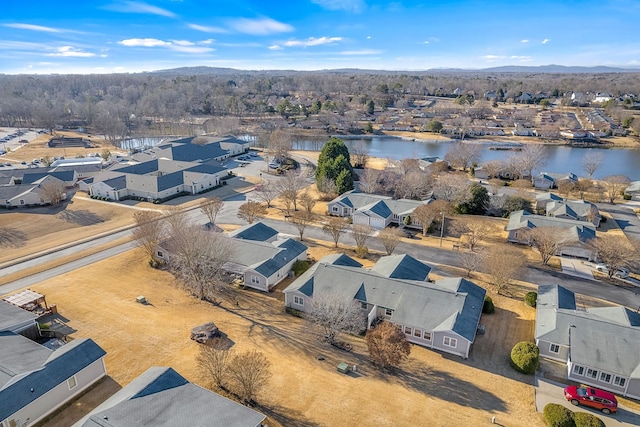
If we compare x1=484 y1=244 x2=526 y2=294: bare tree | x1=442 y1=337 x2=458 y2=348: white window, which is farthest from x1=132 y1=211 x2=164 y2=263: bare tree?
x1=484 y1=244 x2=526 y2=294: bare tree

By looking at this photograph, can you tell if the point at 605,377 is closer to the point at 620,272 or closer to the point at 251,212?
the point at 620,272

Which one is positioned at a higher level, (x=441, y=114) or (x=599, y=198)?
(x=441, y=114)

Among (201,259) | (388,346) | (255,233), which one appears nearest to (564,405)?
(388,346)

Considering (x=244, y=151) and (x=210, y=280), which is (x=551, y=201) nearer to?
(x=210, y=280)

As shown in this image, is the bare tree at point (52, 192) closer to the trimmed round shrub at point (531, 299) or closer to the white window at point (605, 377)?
the trimmed round shrub at point (531, 299)

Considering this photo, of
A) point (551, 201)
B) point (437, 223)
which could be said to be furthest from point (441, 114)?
point (437, 223)

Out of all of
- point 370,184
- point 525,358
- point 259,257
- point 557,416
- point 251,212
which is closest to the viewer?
point 557,416
